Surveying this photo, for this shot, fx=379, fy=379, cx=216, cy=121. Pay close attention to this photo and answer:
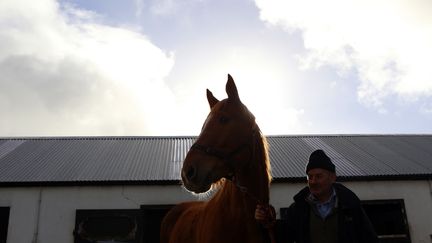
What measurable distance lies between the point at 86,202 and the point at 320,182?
25.8ft

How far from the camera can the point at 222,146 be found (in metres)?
2.75

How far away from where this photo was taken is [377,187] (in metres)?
10.3

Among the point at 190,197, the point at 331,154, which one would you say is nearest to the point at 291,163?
the point at 331,154

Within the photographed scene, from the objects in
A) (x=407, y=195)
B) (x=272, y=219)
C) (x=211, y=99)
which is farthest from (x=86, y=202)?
(x=407, y=195)

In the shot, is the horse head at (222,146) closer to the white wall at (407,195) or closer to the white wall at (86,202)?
the white wall at (86,202)

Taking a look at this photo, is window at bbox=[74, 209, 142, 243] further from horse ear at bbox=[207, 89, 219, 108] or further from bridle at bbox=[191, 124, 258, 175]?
bridle at bbox=[191, 124, 258, 175]

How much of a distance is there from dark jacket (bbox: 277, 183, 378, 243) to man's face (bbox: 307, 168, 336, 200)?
0.09m

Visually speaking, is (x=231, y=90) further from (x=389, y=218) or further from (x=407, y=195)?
(x=389, y=218)

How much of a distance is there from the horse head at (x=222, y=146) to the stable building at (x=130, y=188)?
188 inches

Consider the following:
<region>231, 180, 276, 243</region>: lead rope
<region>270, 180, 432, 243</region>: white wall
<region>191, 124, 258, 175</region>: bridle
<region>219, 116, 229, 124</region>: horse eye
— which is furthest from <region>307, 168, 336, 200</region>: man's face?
<region>270, 180, 432, 243</region>: white wall

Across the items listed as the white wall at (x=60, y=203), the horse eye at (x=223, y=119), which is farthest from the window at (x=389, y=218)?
the horse eye at (x=223, y=119)

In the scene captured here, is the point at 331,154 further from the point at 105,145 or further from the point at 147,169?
the point at 105,145

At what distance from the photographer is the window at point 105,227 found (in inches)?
354

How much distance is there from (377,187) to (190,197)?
5.08 m
